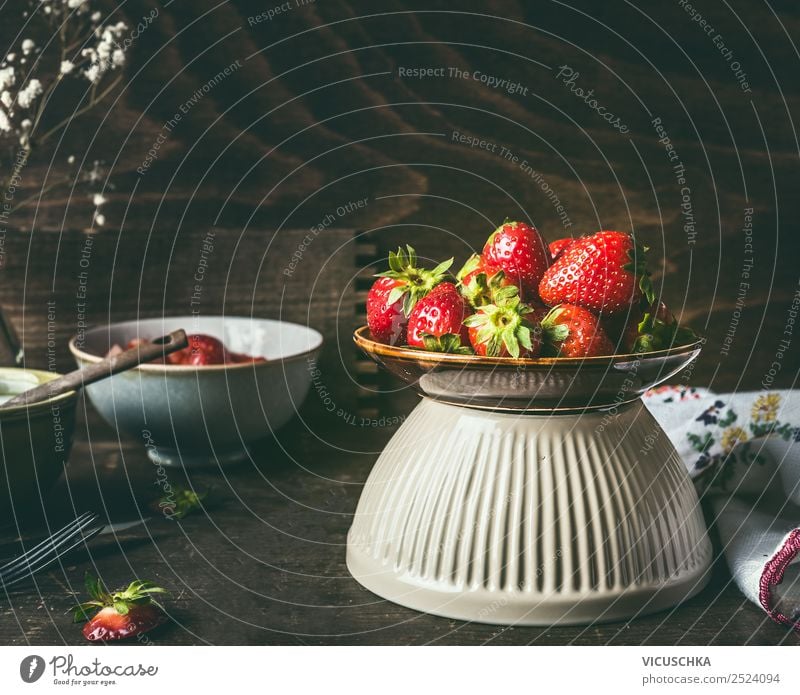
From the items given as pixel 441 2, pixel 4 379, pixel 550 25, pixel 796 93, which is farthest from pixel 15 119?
pixel 796 93

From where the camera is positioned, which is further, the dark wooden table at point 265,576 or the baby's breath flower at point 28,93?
the baby's breath flower at point 28,93

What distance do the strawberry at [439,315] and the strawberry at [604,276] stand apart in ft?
0.21

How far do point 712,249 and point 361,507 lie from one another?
59cm

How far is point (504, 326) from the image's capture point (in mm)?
492

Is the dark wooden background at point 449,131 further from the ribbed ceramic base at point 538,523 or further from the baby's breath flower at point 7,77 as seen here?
the ribbed ceramic base at point 538,523

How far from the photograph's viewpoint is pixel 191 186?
97 cm

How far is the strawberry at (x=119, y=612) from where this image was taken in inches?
19.7

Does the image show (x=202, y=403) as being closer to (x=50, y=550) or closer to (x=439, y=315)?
(x=50, y=550)

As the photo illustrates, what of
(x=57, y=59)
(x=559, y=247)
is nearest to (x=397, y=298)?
(x=559, y=247)

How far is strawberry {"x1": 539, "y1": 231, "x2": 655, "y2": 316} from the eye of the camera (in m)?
→ 0.52

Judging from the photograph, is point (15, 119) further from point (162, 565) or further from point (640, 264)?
point (640, 264)

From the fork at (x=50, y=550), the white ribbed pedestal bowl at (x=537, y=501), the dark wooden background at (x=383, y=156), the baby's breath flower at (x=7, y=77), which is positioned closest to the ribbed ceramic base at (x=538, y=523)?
the white ribbed pedestal bowl at (x=537, y=501)

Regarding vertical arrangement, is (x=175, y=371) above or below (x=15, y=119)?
below

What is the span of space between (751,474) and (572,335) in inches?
10.0
